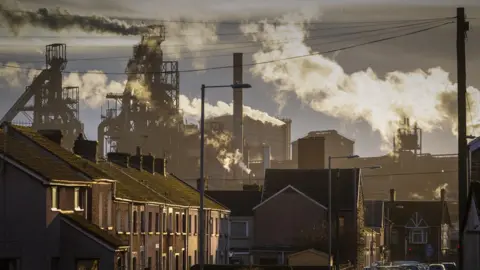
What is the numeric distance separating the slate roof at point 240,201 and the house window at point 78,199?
51.7m

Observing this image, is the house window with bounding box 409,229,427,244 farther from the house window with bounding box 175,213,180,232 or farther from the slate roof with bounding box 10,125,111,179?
the slate roof with bounding box 10,125,111,179

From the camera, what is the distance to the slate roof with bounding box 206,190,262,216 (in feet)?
351

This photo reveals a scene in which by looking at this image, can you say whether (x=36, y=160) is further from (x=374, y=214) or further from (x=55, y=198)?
(x=374, y=214)

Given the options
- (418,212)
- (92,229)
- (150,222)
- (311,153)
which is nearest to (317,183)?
(311,153)

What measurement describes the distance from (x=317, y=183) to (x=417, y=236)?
4520 centimetres

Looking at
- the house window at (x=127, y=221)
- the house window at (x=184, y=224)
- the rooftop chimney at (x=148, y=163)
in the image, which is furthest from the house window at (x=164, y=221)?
the rooftop chimney at (x=148, y=163)

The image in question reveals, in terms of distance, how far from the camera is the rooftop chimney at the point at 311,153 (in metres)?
119

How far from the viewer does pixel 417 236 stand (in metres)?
148

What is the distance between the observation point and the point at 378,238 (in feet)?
417

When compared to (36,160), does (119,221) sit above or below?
below

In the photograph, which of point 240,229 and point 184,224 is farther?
point 240,229

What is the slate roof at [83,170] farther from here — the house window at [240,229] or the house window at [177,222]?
the house window at [240,229]

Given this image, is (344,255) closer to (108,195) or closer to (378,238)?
(378,238)

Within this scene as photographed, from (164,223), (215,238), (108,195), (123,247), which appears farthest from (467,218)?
(215,238)
